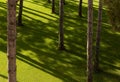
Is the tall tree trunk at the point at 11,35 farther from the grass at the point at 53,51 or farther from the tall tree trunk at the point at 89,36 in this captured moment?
the grass at the point at 53,51

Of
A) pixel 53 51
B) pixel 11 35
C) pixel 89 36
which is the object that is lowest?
pixel 53 51

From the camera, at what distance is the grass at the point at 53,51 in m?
18.1

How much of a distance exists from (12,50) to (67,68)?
12.1m

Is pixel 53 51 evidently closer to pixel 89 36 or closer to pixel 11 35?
pixel 89 36

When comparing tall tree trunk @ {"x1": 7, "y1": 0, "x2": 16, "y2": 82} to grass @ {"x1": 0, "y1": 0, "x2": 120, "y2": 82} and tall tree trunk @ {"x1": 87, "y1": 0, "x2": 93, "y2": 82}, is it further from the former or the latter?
grass @ {"x1": 0, "y1": 0, "x2": 120, "y2": 82}

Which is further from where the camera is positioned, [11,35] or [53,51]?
[53,51]

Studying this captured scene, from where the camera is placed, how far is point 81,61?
20.4 metres

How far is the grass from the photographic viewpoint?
59.3ft

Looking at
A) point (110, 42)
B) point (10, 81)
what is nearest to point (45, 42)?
point (110, 42)

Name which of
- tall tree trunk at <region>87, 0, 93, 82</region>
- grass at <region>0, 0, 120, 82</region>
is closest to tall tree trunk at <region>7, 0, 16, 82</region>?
tall tree trunk at <region>87, 0, 93, 82</region>

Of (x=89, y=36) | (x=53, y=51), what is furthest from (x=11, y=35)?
(x=53, y=51)

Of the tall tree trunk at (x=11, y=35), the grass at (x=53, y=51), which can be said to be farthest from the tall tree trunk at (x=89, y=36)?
the tall tree trunk at (x=11, y=35)

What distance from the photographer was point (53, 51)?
71.1 feet

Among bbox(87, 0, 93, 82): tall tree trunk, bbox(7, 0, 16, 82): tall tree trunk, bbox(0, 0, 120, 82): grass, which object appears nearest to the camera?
bbox(7, 0, 16, 82): tall tree trunk
